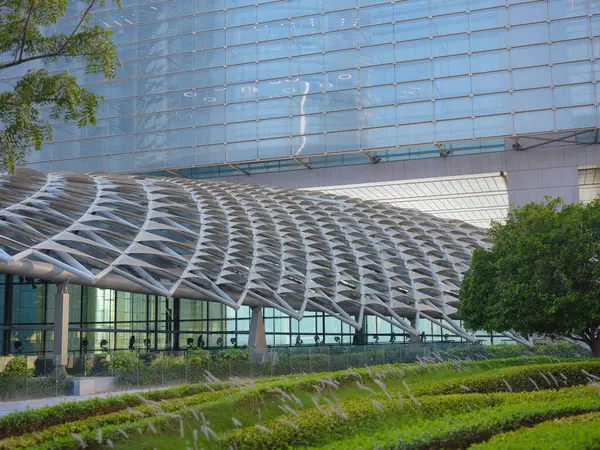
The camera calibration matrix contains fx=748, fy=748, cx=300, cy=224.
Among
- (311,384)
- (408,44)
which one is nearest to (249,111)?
(408,44)

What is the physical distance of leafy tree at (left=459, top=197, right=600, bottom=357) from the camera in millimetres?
29219

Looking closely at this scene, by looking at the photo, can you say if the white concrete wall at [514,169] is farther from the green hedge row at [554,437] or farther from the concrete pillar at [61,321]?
the green hedge row at [554,437]

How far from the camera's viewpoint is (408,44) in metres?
64.4

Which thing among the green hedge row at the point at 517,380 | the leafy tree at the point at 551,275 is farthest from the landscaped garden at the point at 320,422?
the leafy tree at the point at 551,275

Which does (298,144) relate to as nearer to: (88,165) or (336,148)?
(336,148)

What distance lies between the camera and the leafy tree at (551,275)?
2922 cm

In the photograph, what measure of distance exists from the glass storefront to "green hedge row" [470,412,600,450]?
103ft

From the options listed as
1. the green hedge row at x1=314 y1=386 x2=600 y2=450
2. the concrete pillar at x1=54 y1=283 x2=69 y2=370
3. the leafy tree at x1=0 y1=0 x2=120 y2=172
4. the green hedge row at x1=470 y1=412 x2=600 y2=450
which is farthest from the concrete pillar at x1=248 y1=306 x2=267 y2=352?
the green hedge row at x1=470 y1=412 x2=600 y2=450

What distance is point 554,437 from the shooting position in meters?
10.9

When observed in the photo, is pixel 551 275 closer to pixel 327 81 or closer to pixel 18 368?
pixel 18 368

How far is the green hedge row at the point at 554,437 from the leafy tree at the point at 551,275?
17.3m

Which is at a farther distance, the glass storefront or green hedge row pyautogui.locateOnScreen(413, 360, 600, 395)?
the glass storefront

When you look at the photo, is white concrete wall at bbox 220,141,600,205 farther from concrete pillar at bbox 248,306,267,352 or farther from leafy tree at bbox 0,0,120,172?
leafy tree at bbox 0,0,120,172

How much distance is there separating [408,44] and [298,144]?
12825 millimetres
